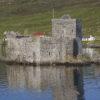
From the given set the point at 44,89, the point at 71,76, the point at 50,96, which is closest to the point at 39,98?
the point at 50,96

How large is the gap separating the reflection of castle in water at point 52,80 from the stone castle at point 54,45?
4.83 metres

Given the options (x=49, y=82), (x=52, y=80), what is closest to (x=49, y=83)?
(x=49, y=82)

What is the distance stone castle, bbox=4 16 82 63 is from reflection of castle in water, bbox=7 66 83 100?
4.83 meters

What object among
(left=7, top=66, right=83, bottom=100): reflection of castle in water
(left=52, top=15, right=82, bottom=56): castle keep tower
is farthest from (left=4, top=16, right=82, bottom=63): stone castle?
(left=7, top=66, right=83, bottom=100): reflection of castle in water

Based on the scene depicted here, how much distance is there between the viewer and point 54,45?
147375 millimetres

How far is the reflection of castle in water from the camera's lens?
110 m

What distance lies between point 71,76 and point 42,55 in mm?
18596

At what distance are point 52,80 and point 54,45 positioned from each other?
75.6ft

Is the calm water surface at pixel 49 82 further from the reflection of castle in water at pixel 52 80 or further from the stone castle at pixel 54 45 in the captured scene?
the stone castle at pixel 54 45

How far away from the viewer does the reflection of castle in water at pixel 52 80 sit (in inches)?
4311

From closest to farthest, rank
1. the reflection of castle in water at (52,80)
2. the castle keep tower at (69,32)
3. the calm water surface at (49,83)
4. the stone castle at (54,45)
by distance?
the calm water surface at (49,83) → the reflection of castle in water at (52,80) → the stone castle at (54,45) → the castle keep tower at (69,32)

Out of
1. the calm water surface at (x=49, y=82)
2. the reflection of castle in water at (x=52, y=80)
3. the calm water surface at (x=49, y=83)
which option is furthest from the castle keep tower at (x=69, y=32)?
the reflection of castle in water at (x=52, y=80)

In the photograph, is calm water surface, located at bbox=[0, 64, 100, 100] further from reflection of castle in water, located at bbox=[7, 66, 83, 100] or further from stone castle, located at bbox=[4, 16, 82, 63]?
stone castle, located at bbox=[4, 16, 82, 63]

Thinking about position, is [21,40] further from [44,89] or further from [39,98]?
[39,98]
